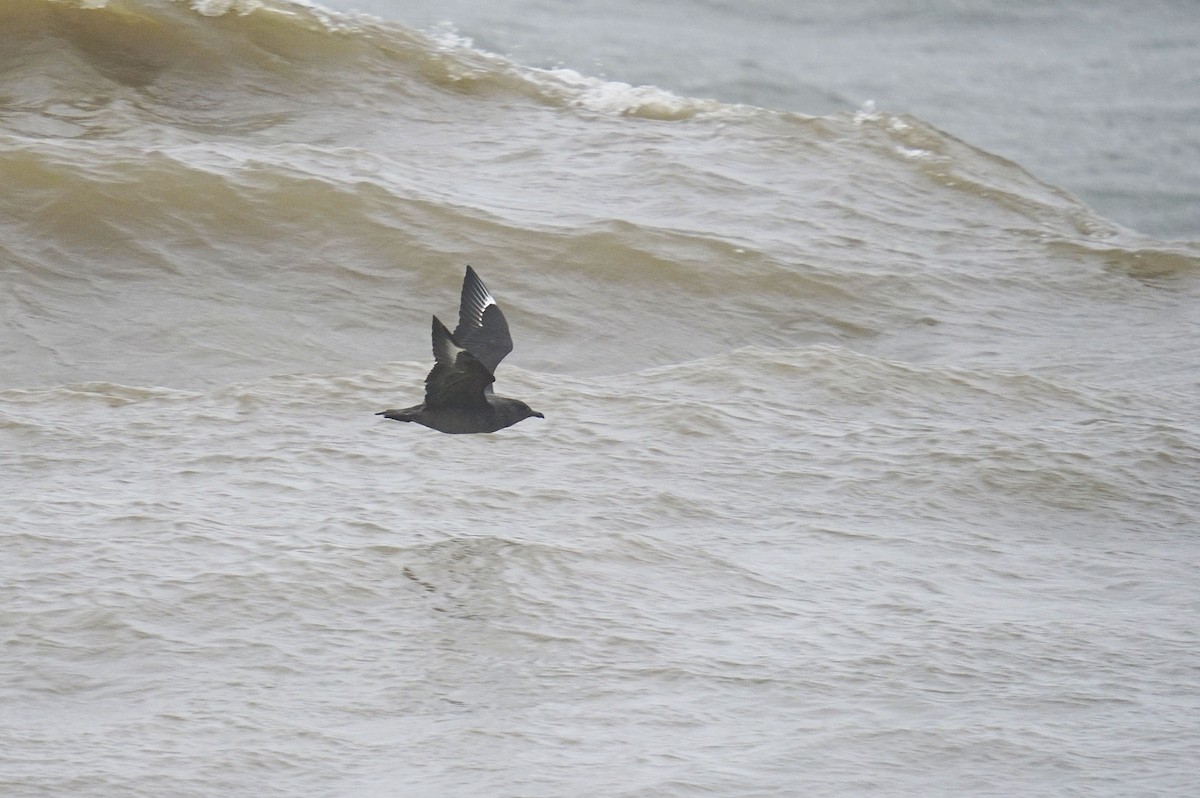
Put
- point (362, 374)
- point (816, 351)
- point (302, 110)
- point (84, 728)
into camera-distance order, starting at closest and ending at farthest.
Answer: point (84, 728) → point (362, 374) → point (816, 351) → point (302, 110)

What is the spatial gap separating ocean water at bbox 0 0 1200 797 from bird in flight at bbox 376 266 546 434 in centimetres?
34

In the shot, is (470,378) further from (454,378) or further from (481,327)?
(481,327)

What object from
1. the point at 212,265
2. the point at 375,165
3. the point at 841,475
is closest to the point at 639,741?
the point at 841,475

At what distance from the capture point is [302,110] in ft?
36.7

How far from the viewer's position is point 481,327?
6.31 metres

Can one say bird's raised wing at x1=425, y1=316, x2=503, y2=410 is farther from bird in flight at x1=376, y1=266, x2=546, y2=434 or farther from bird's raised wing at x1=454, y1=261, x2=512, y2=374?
bird's raised wing at x1=454, y1=261, x2=512, y2=374

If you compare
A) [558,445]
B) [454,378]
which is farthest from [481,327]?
[558,445]

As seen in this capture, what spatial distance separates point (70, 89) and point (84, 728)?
7152 millimetres

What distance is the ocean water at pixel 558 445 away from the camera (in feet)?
15.1

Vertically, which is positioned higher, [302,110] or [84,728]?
[302,110]

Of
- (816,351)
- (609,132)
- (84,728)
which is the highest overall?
(609,132)

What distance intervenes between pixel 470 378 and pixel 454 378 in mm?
64

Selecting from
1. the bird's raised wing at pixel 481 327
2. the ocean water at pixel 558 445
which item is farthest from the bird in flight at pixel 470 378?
the ocean water at pixel 558 445

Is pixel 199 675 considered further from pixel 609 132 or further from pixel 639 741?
pixel 609 132
